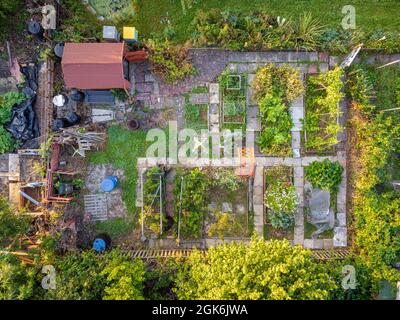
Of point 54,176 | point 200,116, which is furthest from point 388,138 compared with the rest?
point 54,176

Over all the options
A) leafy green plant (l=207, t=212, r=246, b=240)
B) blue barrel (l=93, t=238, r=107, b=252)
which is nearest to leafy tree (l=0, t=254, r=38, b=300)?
blue barrel (l=93, t=238, r=107, b=252)

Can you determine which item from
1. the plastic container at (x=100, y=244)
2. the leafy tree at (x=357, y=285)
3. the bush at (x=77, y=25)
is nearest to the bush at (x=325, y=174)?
the leafy tree at (x=357, y=285)

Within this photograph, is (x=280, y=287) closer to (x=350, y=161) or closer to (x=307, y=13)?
(x=350, y=161)

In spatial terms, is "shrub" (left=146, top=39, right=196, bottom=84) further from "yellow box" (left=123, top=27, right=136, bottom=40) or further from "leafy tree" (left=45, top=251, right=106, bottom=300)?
"leafy tree" (left=45, top=251, right=106, bottom=300)

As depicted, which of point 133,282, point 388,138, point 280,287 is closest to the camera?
point 280,287

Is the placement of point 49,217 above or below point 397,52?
below

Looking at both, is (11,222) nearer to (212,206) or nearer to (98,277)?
(98,277)

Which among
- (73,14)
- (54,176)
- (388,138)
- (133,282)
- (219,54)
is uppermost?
(73,14)
